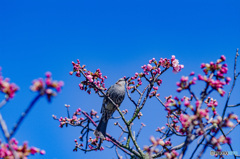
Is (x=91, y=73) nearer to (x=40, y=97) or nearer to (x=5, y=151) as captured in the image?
(x=5, y=151)

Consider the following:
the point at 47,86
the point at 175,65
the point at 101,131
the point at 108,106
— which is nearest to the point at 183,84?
the point at 47,86

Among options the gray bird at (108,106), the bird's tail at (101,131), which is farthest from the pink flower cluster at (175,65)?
the bird's tail at (101,131)

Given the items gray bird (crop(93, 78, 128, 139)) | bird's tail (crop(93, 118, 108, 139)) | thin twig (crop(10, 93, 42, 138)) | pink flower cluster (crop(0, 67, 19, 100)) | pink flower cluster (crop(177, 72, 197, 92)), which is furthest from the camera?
gray bird (crop(93, 78, 128, 139))

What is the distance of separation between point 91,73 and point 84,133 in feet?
4.72

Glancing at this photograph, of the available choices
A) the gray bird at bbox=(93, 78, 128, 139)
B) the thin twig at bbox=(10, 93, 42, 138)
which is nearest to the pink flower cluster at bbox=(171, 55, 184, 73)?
the gray bird at bbox=(93, 78, 128, 139)

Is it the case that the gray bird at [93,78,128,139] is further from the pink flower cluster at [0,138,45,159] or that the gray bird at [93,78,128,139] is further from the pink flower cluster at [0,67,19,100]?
the pink flower cluster at [0,67,19,100]

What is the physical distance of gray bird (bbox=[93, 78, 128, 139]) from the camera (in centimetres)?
636

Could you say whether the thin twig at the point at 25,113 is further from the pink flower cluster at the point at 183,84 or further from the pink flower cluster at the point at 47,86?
the pink flower cluster at the point at 183,84

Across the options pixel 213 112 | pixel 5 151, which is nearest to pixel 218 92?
pixel 213 112

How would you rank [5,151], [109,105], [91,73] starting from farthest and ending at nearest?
[109,105], [91,73], [5,151]

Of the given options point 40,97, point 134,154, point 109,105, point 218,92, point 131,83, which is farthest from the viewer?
point 109,105

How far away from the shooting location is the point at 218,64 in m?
2.74

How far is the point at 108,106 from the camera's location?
25.6 feet

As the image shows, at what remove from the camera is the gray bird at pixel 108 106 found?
20.9 feet
